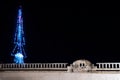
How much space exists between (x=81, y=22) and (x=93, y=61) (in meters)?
0.65

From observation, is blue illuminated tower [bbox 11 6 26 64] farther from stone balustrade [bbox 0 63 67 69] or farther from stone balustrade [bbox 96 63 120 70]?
stone balustrade [bbox 96 63 120 70]

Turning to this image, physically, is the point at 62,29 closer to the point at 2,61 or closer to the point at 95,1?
the point at 95,1

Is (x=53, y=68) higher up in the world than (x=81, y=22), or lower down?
lower down

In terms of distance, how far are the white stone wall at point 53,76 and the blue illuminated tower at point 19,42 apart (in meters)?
0.57

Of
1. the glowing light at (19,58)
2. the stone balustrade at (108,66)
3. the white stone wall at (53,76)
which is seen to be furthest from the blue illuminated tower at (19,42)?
the stone balustrade at (108,66)

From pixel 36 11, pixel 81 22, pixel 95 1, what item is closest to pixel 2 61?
pixel 36 11

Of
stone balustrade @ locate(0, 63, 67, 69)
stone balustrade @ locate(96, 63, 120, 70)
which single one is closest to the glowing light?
stone balustrade @ locate(0, 63, 67, 69)

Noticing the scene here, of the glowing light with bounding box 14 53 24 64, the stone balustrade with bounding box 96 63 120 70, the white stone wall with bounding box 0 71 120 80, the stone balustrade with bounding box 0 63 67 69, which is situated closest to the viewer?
the white stone wall with bounding box 0 71 120 80

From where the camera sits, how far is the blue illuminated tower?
4810mm

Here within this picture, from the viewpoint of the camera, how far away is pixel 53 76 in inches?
158

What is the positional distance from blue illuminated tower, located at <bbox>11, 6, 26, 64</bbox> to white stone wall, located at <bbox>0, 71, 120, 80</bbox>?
0.57 metres

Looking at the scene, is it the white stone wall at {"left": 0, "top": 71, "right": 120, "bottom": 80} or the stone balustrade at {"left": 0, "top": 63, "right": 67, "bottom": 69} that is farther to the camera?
the stone balustrade at {"left": 0, "top": 63, "right": 67, "bottom": 69}

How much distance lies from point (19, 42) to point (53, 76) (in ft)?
3.84

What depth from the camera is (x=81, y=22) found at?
182 inches
